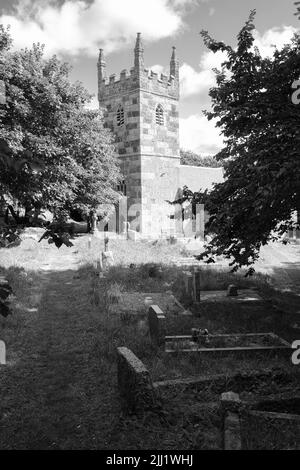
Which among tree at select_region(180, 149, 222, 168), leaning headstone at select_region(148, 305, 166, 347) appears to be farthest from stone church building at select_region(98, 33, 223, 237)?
tree at select_region(180, 149, 222, 168)

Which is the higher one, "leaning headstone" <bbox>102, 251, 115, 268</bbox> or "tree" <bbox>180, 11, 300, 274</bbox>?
"tree" <bbox>180, 11, 300, 274</bbox>

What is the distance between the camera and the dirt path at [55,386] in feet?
18.5

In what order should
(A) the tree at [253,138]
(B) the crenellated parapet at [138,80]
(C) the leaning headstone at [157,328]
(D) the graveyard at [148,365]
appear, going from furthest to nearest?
1. (B) the crenellated parapet at [138,80]
2. (C) the leaning headstone at [157,328]
3. (A) the tree at [253,138]
4. (D) the graveyard at [148,365]

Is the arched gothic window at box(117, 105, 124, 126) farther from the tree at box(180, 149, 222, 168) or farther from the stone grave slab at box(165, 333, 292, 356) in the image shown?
the tree at box(180, 149, 222, 168)

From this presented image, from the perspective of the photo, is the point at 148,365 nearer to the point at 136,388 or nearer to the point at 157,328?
the point at 157,328

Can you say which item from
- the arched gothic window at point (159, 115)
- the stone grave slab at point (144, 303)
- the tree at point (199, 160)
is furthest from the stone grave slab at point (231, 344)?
the tree at point (199, 160)

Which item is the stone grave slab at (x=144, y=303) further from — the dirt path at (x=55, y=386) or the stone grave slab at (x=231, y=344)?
the stone grave slab at (x=231, y=344)

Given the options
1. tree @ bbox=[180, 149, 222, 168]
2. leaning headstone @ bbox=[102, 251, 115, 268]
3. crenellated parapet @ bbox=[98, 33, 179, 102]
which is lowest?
leaning headstone @ bbox=[102, 251, 115, 268]

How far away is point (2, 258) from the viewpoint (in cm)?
1972

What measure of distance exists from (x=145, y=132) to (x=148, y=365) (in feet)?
80.9

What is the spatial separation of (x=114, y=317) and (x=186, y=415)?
5.54 m

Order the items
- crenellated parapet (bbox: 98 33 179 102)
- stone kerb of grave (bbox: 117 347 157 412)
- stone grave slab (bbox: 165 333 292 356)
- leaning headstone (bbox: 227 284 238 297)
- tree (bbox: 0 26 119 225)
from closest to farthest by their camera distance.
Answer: stone kerb of grave (bbox: 117 347 157 412) < stone grave slab (bbox: 165 333 292 356) < leaning headstone (bbox: 227 284 238 297) < tree (bbox: 0 26 119 225) < crenellated parapet (bbox: 98 33 179 102)

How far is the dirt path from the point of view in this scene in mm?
5633

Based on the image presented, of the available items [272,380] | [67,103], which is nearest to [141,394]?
[272,380]
